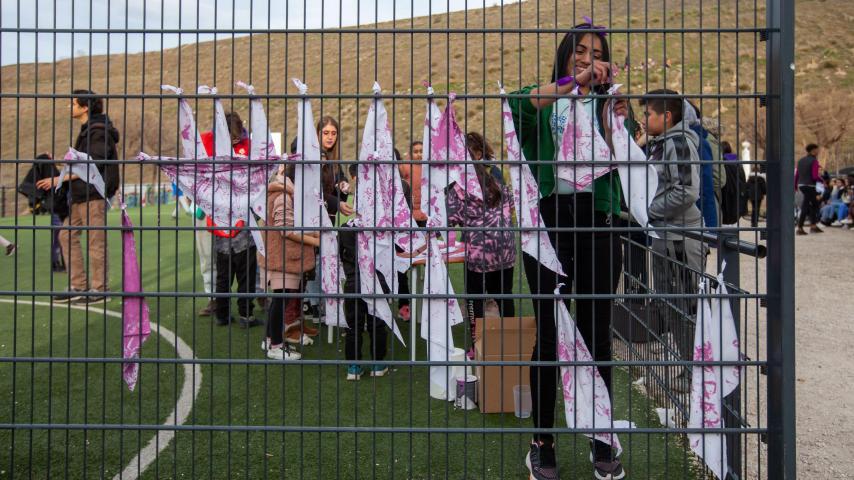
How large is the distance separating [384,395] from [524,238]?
2302 mm

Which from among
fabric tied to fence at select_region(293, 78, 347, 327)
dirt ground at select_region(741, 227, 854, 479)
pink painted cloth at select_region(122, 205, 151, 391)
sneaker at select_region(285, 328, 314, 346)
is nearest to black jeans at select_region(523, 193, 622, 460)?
dirt ground at select_region(741, 227, 854, 479)

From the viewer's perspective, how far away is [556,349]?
3.16m

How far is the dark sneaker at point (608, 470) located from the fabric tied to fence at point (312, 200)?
132cm

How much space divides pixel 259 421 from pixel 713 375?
2.58 metres

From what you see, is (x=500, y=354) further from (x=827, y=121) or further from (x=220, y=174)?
(x=827, y=121)

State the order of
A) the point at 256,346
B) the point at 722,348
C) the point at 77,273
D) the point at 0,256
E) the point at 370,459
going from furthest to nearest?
the point at 0,256 < the point at 77,273 < the point at 256,346 < the point at 370,459 < the point at 722,348

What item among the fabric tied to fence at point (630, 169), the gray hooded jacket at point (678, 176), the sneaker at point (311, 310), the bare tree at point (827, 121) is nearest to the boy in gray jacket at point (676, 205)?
the gray hooded jacket at point (678, 176)

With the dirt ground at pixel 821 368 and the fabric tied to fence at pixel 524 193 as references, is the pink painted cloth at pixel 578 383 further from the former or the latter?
the dirt ground at pixel 821 368

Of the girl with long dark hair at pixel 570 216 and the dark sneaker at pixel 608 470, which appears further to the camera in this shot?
the dark sneaker at pixel 608 470

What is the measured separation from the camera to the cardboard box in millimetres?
4121

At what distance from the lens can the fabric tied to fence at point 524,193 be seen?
9.40 ft

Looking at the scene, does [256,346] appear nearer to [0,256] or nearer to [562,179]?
[562,179]

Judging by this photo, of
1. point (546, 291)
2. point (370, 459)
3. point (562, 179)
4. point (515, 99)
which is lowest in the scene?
point (370, 459)

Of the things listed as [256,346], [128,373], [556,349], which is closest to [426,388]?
[256,346]
